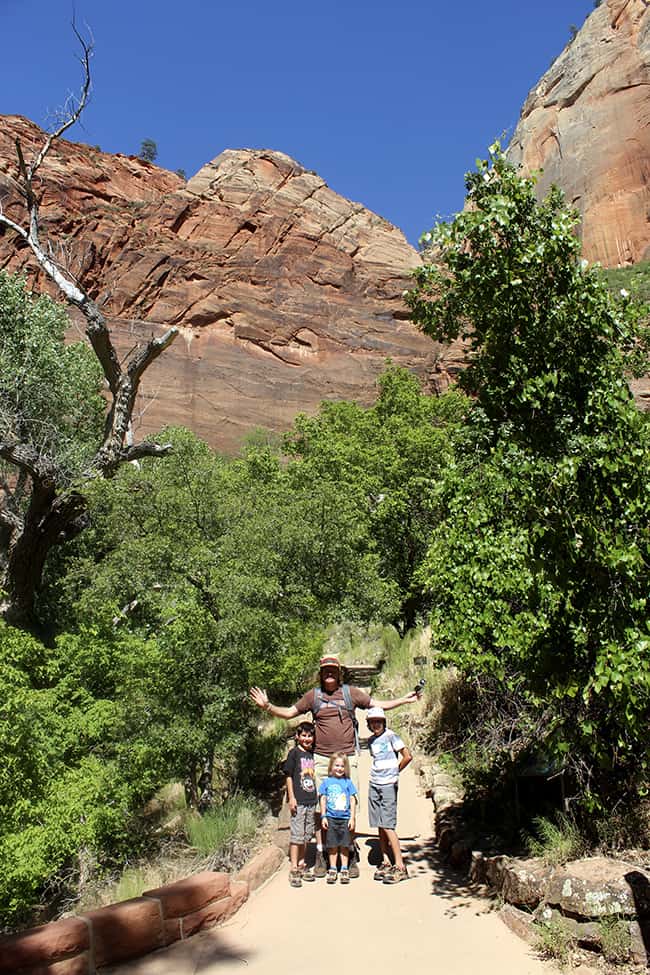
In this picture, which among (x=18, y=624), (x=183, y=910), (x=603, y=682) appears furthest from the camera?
(x=18, y=624)

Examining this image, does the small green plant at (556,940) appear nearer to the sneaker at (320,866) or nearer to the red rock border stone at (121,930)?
the sneaker at (320,866)

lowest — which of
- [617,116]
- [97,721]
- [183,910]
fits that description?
[183,910]

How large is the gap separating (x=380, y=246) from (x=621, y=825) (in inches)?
2561

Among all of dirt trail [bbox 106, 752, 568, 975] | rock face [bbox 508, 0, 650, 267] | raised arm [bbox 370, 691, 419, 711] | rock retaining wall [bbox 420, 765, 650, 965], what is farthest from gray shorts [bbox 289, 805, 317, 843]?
rock face [bbox 508, 0, 650, 267]

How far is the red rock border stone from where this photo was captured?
485 cm

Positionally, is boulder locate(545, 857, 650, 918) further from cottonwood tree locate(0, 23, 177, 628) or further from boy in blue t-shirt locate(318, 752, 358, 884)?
cottonwood tree locate(0, 23, 177, 628)

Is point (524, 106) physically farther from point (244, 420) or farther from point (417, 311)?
point (417, 311)

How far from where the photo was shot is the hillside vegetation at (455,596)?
5.33 meters

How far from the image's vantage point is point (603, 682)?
15.8 ft

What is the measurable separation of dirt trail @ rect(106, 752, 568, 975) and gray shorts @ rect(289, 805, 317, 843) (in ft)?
1.39

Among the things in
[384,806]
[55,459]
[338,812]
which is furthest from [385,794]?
[55,459]

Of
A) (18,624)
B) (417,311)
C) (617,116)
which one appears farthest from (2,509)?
(617,116)

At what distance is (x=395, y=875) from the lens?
22.9ft

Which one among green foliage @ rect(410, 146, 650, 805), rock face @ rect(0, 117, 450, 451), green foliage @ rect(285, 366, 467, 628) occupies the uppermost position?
rock face @ rect(0, 117, 450, 451)
